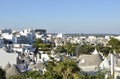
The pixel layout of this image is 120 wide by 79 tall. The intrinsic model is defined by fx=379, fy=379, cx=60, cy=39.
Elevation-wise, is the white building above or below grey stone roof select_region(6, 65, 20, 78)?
below

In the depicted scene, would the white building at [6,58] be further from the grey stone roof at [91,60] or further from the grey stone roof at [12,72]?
the grey stone roof at [12,72]

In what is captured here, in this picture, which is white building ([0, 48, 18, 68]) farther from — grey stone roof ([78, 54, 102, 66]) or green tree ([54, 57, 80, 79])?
green tree ([54, 57, 80, 79])

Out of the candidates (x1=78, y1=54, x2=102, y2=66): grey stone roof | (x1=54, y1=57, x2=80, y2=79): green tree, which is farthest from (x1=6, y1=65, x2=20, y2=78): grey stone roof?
(x1=54, y1=57, x2=80, y2=79): green tree

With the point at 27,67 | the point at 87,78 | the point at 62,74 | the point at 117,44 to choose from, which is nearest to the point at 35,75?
the point at 62,74

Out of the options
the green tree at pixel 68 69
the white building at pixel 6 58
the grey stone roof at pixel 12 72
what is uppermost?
the green tree at pixel 68 69

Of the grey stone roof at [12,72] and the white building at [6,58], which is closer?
Answer: the grey stone roof at [12,72]

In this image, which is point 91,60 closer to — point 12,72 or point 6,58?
point 12,72

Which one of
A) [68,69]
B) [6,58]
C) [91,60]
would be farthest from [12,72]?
[6,58]

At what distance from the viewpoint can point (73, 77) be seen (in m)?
25.4

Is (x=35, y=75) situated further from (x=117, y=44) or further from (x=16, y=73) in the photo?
(x=117, y=44)

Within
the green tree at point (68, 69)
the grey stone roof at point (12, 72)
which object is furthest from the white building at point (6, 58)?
the green tree at point (68, 69)

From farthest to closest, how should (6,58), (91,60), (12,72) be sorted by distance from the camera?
(6,58)
(91,60)
(12,72)

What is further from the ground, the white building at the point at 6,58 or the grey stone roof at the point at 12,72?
the grey stone roof at the point at 12,72

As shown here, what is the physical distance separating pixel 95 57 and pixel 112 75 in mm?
14714
